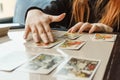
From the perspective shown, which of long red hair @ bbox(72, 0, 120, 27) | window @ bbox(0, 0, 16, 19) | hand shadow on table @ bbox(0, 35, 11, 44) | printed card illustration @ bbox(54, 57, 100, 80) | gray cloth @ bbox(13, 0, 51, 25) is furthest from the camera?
window @ bbox(0, 0, 16, 19)

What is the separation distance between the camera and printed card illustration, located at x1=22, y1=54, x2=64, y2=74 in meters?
0.54

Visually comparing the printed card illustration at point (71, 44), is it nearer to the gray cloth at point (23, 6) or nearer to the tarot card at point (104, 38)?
the tarot card at point (104, 38)

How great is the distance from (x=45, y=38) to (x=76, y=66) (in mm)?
285

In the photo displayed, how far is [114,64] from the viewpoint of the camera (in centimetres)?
57

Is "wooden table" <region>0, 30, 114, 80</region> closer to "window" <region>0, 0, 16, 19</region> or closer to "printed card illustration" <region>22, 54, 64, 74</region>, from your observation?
"printed card illustration" <region>22, 54, 64, 74</region>

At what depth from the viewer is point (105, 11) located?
1205mm

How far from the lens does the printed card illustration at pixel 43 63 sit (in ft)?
1.78

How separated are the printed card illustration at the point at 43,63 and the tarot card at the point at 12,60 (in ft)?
0.09

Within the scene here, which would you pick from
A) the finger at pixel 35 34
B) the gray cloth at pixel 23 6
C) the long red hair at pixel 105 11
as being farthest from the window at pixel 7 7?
the finger at pixel 35 34

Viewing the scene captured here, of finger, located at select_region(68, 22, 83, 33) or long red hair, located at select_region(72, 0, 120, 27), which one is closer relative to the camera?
finger, located at select_region(68, 22, 83, 33)

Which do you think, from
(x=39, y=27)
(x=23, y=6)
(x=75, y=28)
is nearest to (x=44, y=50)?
(x=39, y=27)

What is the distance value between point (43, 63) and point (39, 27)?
0.32 metres

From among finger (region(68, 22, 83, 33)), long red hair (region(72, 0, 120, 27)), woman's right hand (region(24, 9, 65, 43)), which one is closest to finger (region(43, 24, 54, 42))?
woman's right hand (region(24, 9, 65, 43))

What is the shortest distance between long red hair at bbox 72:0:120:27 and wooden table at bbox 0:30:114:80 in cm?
28
